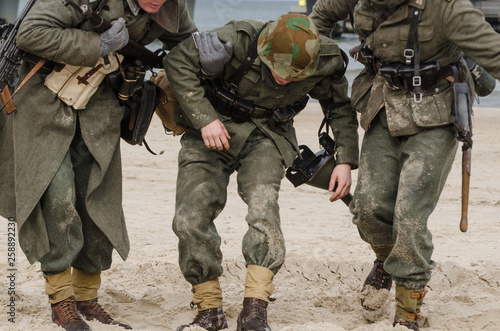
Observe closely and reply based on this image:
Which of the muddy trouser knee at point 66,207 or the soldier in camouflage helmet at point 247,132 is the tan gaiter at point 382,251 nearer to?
the soldier in camouflage helmet at point 247,132

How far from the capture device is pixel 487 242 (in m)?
7.24

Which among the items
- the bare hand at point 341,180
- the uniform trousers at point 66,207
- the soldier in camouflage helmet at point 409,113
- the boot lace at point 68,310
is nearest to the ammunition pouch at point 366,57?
the soldier in camouflage helmet at point 409,113

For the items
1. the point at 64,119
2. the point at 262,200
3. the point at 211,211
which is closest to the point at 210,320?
the point at 211,211

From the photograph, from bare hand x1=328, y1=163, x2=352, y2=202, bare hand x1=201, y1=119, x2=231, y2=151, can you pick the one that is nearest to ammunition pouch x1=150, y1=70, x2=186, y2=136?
bare hand x1=201, y1=119, x2=231, y2=151

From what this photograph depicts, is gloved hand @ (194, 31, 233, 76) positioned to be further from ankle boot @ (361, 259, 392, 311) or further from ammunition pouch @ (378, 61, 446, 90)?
ankle boot @ (361, 259, 392, 311)

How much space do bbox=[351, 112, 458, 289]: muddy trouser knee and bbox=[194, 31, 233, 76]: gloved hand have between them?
3.41 ft

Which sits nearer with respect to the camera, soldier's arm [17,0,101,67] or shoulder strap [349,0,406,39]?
soldier's arm [17,0,101,67]

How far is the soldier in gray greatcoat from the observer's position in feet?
14.7

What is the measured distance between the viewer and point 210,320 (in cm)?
488

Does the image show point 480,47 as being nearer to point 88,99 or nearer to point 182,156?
point 182,156

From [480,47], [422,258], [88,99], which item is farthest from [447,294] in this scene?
[88,99]

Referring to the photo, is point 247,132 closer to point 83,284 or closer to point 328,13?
point 328,13

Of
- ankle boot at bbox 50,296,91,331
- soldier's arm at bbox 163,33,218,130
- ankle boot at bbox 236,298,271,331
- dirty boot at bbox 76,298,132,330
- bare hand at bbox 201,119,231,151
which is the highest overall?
soldier's arm at bbox 163,33,218,130

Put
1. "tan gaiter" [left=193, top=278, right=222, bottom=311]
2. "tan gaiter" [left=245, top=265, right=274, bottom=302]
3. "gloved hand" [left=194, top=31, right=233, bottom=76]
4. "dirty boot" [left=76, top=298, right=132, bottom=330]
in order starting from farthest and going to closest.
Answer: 1. "dirty boot" [left=76, top=298, right=132, bottom=330]
2. "tan gaiter" [left=193, top=278, right=222, bottom=311]
3. "gloved hand" [left=194, top=31, right=233, bottom=76]
4. "tan gaiter" [left=245, top=265, right=274, bottom=302]
